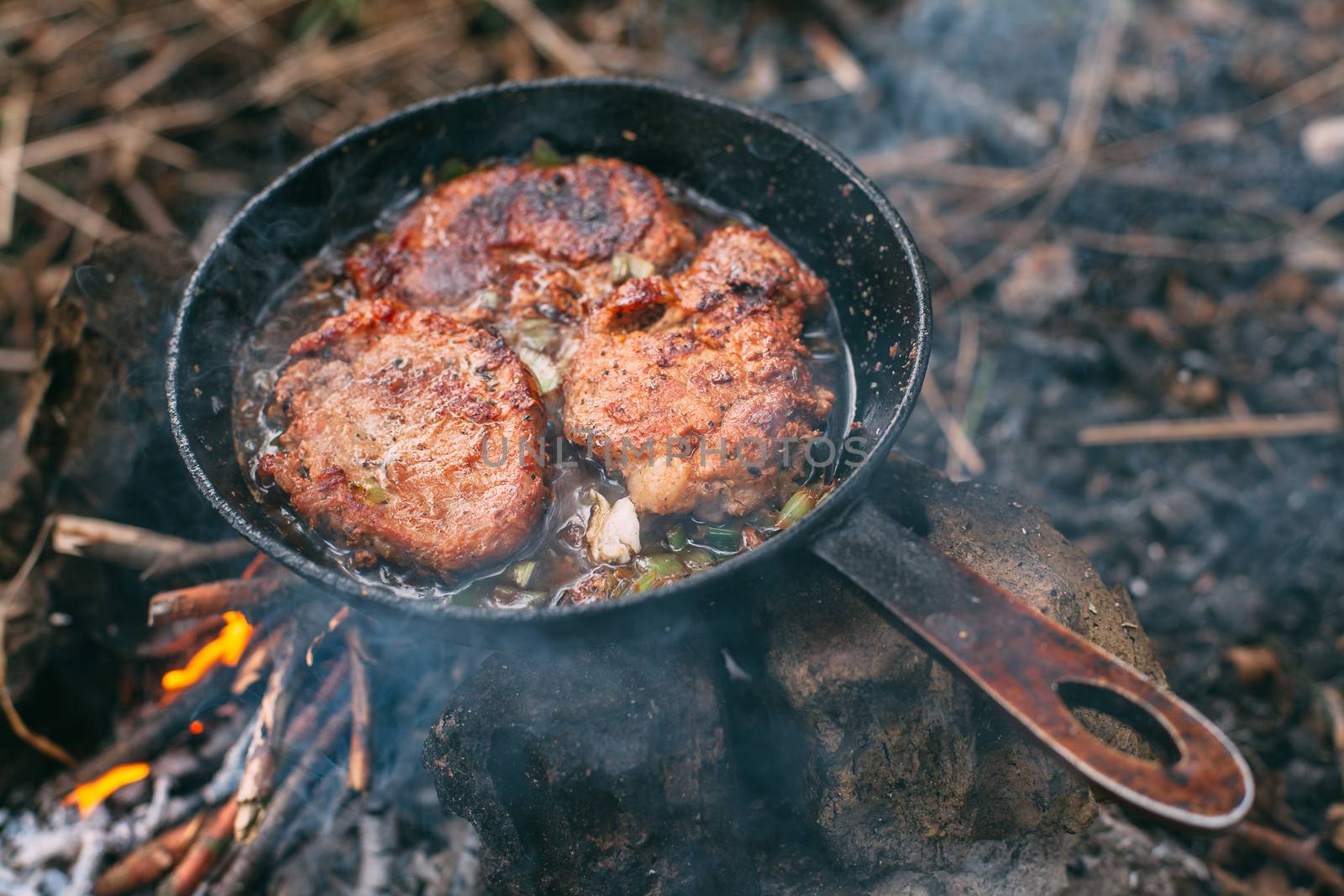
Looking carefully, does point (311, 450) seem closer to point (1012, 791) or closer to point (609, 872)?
point (609, 872)

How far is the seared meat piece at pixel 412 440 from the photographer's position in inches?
85.2

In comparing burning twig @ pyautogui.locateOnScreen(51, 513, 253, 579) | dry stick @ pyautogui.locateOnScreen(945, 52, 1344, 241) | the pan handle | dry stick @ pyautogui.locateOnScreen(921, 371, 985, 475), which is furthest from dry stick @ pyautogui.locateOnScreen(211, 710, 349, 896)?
dry stick @ pyautogui.locateOnScreen(945, 52, 1344, 241)

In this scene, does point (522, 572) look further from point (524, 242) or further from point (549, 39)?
point (549, 39)

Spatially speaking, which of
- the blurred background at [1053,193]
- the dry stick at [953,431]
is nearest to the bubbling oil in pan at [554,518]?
the blurred background at [1053,193]

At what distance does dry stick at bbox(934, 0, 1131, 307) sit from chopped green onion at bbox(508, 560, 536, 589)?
263cm

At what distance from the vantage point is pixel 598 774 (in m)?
2.14

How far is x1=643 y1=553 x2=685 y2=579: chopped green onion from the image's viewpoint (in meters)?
2.17

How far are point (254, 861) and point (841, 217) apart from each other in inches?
106

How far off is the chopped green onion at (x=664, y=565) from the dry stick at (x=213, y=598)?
133 centimetres

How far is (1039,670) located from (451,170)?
2383mm

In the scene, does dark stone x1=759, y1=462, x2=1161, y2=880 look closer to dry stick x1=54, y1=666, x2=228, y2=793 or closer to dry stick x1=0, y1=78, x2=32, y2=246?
dry stick x1=54, y1=666, x2=228, y2=793

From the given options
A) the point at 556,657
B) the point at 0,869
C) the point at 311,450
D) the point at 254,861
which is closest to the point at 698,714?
the point at 556,657

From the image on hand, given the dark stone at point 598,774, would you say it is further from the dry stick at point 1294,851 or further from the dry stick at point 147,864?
the dry stick at point 1294,851

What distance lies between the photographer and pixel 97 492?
299 centimetres
